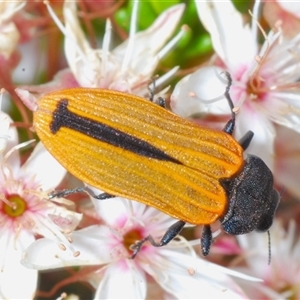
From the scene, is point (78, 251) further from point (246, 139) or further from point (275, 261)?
point (275, 261)

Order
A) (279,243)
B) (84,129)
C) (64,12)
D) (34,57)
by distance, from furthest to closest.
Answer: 1. (34,57)
2. (279,243)
3. (64,12)
4. (84,129)

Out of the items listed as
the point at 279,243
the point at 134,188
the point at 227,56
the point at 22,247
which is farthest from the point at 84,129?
the point at 279,243

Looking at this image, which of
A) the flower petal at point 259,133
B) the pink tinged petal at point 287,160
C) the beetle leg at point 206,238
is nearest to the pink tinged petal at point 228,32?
the flower petal at point 259,133

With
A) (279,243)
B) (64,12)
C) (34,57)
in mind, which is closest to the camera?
(64,12)

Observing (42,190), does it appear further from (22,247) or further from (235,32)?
(235,32)

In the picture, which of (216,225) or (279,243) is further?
(279,243)

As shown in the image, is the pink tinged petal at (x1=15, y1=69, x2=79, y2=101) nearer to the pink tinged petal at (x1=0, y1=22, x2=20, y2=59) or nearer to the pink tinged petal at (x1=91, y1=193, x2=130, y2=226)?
the pink tinged petal at (x1=0, y1=22, x2=20, y2=59)

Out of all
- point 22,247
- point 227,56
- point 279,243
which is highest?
point 227,56
